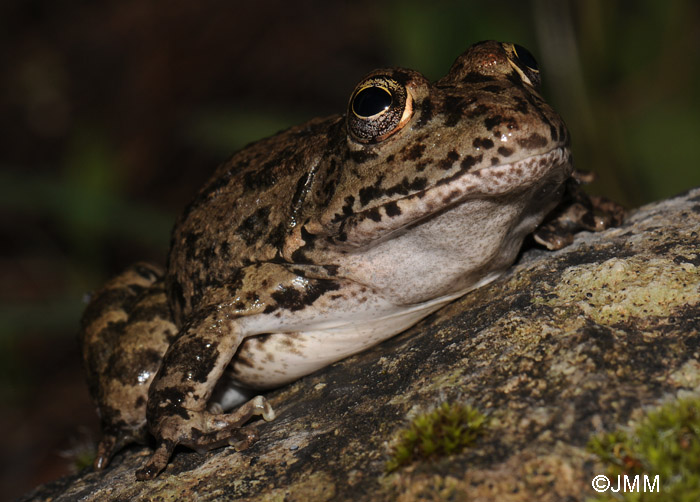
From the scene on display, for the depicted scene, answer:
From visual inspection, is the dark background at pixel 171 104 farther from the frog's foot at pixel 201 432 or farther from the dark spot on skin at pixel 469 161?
the dark spot on skin at pixel 469 161

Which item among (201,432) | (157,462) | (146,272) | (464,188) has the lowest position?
(157,462)

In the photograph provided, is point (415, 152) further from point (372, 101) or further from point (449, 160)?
A: point (372, 101)

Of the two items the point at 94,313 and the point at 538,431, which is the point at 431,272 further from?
the point at 94,313

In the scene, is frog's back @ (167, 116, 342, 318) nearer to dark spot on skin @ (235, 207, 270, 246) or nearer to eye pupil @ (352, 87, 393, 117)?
dark spot on skin @ (235, 207, 270, 246)

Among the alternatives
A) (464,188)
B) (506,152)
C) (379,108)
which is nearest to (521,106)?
(506,152)

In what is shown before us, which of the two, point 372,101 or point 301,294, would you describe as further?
point 301,294

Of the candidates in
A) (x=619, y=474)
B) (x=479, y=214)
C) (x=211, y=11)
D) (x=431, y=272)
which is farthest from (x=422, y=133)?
(x=211, y=11)
